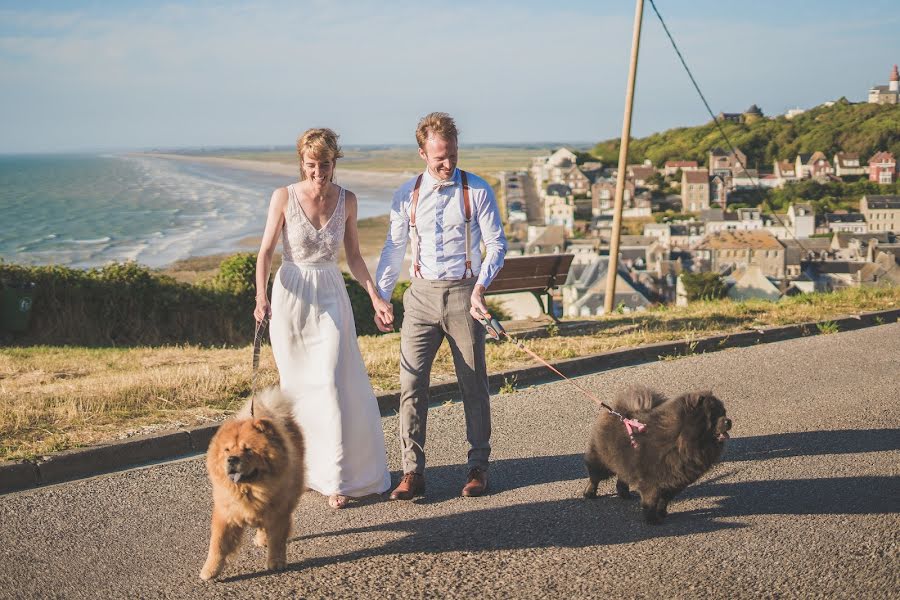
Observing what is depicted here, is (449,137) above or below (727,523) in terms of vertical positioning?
above

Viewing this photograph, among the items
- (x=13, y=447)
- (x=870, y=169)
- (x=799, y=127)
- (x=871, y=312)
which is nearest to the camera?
(x=13, y=447)

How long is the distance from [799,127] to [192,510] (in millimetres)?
117557

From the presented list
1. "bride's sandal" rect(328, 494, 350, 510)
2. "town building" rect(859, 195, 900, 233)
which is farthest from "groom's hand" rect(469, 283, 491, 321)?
"town building" rect(859, 195, 900, 233)

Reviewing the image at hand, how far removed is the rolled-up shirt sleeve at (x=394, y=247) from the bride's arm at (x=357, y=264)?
0.22 ft

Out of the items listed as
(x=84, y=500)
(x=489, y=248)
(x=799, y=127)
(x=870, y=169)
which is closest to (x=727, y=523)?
(x=489, y=248)

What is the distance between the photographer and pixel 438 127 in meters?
5.18

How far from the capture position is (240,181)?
452ft

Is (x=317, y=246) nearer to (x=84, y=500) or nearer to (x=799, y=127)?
(x=84, y=500)

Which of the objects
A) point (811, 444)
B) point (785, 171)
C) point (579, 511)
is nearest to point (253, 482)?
point (579, 511)

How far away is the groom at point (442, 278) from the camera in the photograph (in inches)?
210

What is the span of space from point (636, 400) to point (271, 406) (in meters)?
2.18

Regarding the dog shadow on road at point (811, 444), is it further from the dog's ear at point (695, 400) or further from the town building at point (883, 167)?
the town building at point (883, 167)

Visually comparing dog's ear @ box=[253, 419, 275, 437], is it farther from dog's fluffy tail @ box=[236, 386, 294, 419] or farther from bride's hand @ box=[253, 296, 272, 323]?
bride's hand @ box=[253, 296, 272, 323]

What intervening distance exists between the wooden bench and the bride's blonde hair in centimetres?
640
